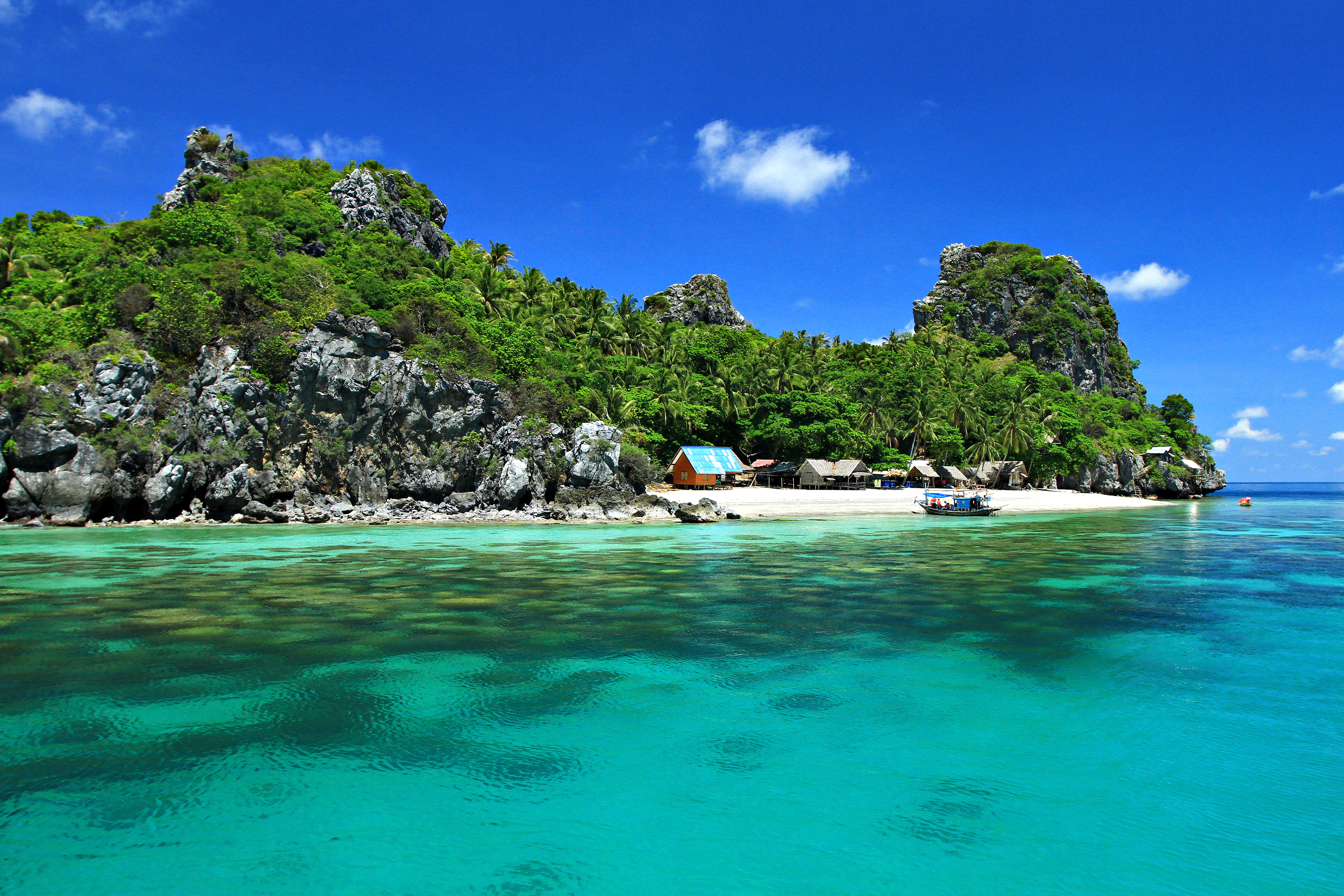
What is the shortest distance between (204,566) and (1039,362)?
96436 mm

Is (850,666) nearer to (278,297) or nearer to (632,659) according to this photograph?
(632,659)

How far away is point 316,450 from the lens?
112 feet

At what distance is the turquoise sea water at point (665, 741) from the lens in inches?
191

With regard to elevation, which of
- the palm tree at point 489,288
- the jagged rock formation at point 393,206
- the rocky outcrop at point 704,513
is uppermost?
the jagged rock formation at point 393,206

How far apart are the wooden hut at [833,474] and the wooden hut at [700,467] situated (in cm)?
539

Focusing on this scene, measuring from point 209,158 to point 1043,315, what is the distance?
94.8 m

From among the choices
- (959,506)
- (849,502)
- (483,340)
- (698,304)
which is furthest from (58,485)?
(698,304)

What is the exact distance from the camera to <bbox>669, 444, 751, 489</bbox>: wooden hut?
50875 mm

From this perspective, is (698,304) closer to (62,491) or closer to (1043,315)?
(1043,315)

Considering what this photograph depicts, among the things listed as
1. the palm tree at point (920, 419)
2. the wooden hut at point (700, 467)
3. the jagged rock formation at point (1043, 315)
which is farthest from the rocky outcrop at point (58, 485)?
the jagged rock formation at point (1043, 315)

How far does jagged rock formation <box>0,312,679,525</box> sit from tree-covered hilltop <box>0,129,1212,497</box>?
986 millimetres

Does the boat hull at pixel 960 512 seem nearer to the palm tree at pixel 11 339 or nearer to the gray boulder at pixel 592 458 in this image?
the gray boulder at pixel 592 458

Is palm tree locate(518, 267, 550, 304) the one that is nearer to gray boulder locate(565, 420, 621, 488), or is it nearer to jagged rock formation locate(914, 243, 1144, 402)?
gray boulder locate(565, 420, 621, 488)

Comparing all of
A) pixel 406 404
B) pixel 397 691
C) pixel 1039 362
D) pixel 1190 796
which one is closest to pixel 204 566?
pixel 397 691
